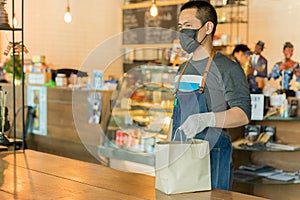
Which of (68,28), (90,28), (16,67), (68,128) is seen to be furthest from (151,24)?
(68,128)

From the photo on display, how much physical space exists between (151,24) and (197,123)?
5833 millimetres

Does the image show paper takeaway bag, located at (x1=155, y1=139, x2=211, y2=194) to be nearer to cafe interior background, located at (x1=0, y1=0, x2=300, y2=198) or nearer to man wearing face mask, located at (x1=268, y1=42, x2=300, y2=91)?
man wearing face mask, located at (x1=268, y1=42, x2=300, y2=91)

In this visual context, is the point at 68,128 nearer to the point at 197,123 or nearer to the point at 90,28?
the point at 90,28

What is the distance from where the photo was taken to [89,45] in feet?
25.6

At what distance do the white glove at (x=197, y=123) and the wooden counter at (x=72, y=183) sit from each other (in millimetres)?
249

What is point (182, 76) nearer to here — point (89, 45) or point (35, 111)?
point (35, 111)

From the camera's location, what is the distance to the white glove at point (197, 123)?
6.57 ft

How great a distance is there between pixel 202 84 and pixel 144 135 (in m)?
2.24

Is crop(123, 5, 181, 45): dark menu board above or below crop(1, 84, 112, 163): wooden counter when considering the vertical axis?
above

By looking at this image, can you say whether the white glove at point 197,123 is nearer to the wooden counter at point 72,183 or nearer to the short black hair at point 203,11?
the wooden counter at point 72,183

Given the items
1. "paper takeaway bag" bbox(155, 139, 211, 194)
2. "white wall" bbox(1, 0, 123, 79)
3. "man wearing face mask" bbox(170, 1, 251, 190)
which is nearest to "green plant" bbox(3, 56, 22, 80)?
"white wall" bbox(1, 0, 123, 79)

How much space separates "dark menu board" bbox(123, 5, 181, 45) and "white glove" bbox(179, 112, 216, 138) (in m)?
5.05

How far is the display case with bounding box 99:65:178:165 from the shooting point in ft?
14.4

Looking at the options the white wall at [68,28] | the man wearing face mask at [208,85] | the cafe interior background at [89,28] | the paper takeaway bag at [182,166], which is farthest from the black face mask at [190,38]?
the white wall at [68,28]
